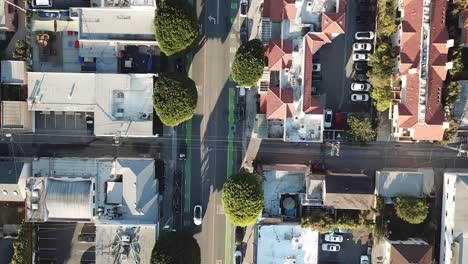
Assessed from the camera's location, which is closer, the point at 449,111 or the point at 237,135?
the point at 449,111

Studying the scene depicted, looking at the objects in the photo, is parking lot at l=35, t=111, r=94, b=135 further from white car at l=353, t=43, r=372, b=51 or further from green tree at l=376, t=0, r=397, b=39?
green tree at l=376, t=0, r=397, b=39

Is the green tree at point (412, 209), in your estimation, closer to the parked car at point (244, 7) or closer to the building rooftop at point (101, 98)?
the parked car at point (244, 7)

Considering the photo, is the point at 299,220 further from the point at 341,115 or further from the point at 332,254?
the point at 341,115

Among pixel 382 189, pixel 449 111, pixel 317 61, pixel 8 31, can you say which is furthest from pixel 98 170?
pixel 449 111

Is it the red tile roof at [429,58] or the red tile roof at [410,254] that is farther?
the red tile roof at [410,254]

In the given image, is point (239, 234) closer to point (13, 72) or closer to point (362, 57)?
point (362, 57)

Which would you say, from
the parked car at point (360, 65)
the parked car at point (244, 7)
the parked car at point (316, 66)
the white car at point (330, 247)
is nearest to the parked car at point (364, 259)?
the white car at point (330, 247)
